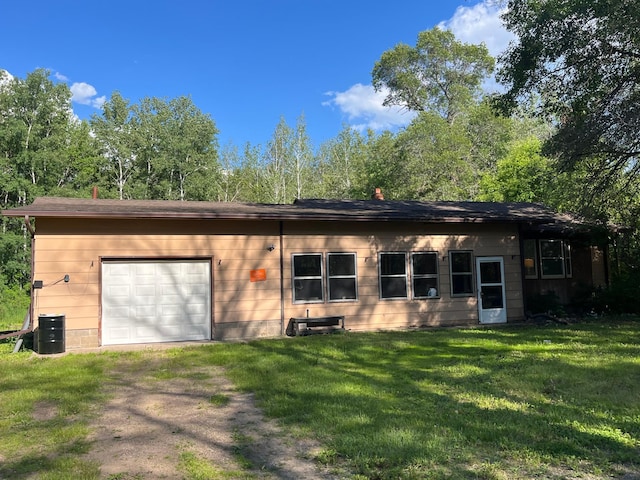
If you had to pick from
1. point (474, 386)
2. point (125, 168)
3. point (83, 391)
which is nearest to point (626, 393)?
point (474, 386)

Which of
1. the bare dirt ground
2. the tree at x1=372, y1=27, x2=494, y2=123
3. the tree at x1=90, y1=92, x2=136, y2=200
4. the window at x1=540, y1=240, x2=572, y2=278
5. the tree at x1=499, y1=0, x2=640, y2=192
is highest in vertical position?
the tree at x1=372, y1=27, x2=494, y2=123

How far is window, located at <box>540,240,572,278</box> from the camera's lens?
49.3 feet

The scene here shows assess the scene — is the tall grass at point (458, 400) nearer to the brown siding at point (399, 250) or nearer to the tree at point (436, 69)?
the brown siding at point (399, 250)

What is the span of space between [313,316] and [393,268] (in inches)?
103

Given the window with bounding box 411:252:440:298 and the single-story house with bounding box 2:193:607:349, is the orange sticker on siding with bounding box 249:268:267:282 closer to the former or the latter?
the single-story house with bounding box 2:193:607:349

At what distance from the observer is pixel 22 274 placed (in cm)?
2369

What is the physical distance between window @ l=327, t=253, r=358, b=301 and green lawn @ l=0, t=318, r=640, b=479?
235 centimetres

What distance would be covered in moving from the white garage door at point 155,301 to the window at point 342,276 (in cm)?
309

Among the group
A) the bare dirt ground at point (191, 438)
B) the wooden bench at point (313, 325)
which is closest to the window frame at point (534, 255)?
the wooden bench at point (313, 325)

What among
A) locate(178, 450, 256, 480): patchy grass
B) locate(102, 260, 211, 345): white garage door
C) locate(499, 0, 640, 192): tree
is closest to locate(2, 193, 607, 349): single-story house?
locate(102, 260, 211, 345): white garage door

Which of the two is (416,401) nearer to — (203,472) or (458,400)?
(458,400)

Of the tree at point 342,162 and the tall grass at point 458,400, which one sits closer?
the tall grass at point 458,400

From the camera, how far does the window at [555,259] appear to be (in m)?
15.0

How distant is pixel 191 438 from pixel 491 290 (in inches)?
424
